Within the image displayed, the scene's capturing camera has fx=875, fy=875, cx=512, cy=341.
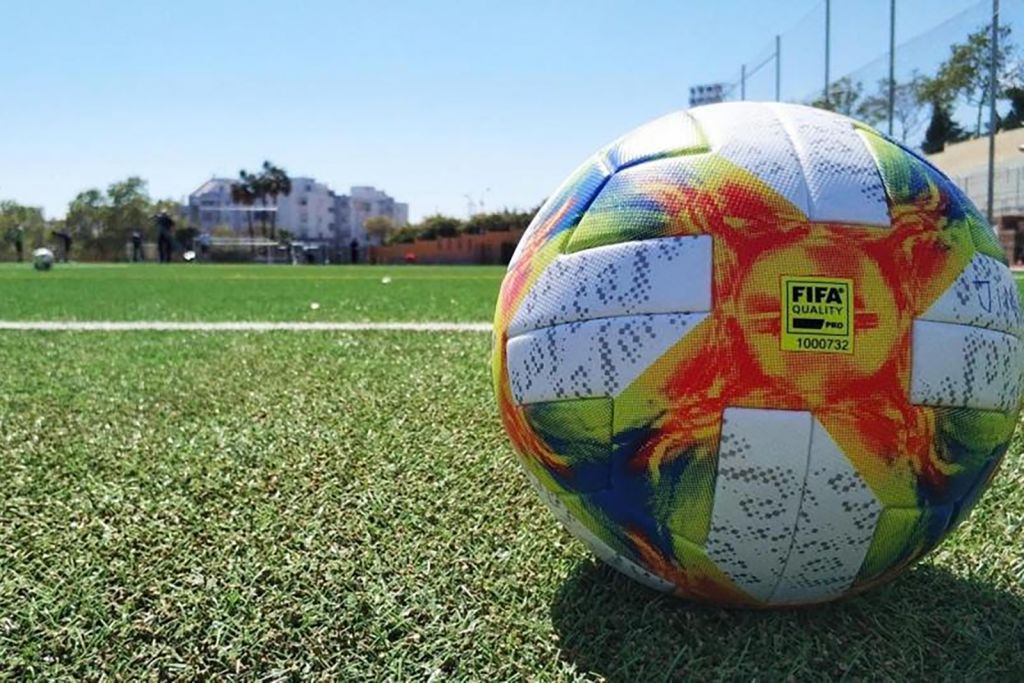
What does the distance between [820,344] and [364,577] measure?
1.23 meters

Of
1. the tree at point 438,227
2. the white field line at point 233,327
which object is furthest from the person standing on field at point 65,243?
the white field line at point 233,327

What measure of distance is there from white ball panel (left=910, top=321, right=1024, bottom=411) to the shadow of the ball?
19.6 inches

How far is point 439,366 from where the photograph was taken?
539 cm

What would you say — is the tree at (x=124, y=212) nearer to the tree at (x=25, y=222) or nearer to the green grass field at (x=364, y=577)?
the tree at (x=25, y=222)

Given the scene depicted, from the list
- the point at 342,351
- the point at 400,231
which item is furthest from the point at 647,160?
the point at 400,231

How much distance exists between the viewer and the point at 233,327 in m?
8.04

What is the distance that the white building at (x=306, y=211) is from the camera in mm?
113062

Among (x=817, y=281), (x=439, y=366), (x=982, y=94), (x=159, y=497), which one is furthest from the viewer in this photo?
(x=982, y=94)

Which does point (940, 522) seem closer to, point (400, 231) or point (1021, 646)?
point (1021, 646)

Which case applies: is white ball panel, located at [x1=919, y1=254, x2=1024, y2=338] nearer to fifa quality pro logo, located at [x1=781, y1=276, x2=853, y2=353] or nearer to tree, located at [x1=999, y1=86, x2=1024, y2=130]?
fifa quality pro logo, located at [x1=781, y1=276, x2=853, y2=353]

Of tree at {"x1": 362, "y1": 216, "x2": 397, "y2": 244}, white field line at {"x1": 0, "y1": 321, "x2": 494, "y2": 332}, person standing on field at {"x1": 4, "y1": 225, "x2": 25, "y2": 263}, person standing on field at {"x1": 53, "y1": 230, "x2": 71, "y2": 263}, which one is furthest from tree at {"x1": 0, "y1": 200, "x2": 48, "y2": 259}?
white field line at {"x1": 0, "y1": 321, "x2": 494, "y2": 332}

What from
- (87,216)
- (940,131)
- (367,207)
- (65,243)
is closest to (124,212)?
(87,216)

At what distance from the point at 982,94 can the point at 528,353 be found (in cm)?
2649

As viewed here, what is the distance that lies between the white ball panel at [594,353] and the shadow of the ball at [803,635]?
21.2 inches
